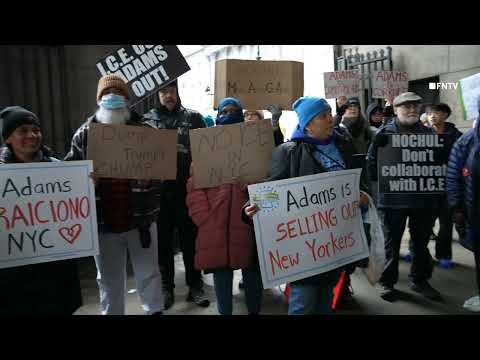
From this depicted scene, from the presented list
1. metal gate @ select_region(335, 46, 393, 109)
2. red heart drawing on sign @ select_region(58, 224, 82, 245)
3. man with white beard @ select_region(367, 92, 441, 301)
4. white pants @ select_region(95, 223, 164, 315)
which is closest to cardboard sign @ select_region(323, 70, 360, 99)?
man with white beard @ select_region(367, 92, 441, 301)

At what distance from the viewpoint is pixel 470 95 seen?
10.3 ft

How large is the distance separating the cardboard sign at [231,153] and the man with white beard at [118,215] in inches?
16.4

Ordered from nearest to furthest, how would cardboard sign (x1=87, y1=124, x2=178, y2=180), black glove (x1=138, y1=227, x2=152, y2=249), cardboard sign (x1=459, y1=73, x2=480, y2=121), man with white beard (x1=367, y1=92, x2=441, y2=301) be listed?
cardboard sign (x1=87, y1=124, x2=178, y2=180) → black glove (x1=138, y1=227, x2=152, y2=249) → cardboard sign (x1=459, y1=73, x2=480, y2=121) → man with white beard (x1=367, y1=92, x2=441, y2=301)

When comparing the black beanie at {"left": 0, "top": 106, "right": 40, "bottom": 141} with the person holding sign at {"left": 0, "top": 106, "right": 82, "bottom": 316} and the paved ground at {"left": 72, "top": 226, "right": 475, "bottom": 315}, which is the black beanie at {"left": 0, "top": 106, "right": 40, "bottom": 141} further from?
the paved ground at {"left": 72, "top": 226, "right": 475, "bottom": 315}

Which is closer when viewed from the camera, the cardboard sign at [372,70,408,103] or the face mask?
the face mask

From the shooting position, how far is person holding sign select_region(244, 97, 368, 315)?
226 centimetres

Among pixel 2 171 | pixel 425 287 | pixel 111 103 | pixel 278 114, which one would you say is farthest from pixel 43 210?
pixel 425 287

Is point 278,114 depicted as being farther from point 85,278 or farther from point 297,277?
point 85,278

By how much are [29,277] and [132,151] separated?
0.94m

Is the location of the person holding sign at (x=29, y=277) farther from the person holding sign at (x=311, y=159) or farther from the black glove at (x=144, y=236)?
the person holding sign at (x=311, y=159)

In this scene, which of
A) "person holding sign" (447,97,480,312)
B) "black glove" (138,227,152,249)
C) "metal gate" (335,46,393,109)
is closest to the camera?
"black glove" (138,227,152,249)

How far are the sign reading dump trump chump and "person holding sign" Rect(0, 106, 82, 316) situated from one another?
117 cm

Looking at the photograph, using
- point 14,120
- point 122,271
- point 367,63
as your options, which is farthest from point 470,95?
point 367,63

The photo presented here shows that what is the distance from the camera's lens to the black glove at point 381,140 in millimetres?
3496
